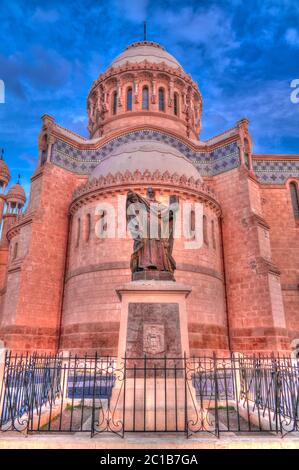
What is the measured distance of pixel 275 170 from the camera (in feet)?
77.7

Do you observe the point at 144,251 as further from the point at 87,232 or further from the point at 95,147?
the point at 95,147

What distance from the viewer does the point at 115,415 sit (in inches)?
227

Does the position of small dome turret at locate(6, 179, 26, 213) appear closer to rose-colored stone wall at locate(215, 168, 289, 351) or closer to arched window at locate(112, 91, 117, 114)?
arched window at locate(112, 91, 117, 114)

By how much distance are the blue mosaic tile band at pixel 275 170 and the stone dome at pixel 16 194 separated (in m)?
26.6

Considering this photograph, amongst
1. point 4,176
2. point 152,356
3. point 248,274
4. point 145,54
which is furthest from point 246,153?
point 4,176

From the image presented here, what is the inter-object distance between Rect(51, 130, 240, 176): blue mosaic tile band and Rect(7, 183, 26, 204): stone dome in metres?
18.7

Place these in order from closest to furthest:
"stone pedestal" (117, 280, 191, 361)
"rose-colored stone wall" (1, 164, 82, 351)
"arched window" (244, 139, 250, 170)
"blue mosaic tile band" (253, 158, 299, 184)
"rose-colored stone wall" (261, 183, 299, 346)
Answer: "stone pedestal" (117, 280, 191, 361) → "rose-colored stone wall" (1, 164, 82, 351) → "rose-colored stone wall" (261, 183, 299, 346) → "arched window" (244, 139, 250, 170) → "blue mosaic tile band" (253, 158, 299, 184)

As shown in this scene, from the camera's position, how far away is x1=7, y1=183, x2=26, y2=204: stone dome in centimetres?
3806

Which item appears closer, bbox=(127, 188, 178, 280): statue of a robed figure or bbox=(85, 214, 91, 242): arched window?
bbox=(127, 188, 178, 280): statue of a robed figure

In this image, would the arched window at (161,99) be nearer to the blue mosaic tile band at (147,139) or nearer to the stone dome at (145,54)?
the stone dome at (145,54)

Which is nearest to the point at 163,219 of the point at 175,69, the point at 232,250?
the point at 232,250

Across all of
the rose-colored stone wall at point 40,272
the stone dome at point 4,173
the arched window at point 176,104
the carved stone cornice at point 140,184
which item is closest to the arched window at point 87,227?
the carved stone cornice at point 140,184

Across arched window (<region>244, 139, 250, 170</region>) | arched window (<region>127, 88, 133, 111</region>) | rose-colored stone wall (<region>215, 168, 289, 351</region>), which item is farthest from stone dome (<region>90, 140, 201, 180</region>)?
arched window (<region>127, 88, 133, 111</region>)

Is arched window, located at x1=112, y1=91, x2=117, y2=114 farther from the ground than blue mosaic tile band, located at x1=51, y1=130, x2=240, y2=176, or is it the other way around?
arched window, located at x1=112, y1=91, x2=117, y2=114
